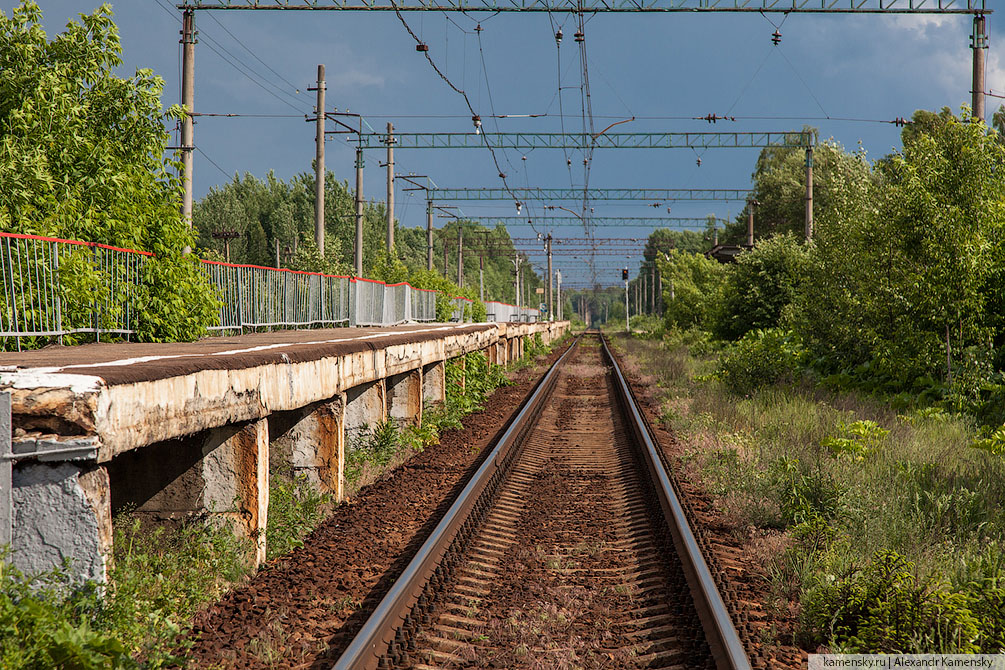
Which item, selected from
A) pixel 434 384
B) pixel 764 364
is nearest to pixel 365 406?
pixel 434 384

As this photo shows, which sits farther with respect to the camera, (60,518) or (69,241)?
(69,241)

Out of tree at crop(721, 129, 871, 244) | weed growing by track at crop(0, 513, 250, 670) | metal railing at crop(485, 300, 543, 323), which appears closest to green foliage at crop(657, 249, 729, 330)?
tree at crop(721, 129, 871, 244)

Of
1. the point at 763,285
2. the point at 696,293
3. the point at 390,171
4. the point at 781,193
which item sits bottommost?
the point at 763,285

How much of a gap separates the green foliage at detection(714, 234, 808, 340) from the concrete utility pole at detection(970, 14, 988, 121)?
7472mm

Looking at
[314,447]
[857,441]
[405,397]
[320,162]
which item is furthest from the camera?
[320,162]

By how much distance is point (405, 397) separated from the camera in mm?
13023

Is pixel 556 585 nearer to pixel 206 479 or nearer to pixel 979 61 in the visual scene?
pixel 206 479

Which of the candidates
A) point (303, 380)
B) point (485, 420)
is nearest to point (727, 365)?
point (485, 420)

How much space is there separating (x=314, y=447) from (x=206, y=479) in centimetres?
203

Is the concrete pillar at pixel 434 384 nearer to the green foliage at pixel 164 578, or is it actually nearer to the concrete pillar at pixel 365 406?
the concrete pillar at pixel 365 406

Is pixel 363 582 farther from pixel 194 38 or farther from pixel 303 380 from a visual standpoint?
pixel 194 38

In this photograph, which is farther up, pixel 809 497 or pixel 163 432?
pixel 163 432

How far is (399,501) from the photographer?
28.0 ft

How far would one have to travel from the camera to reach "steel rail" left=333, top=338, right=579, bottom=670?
173 inches
